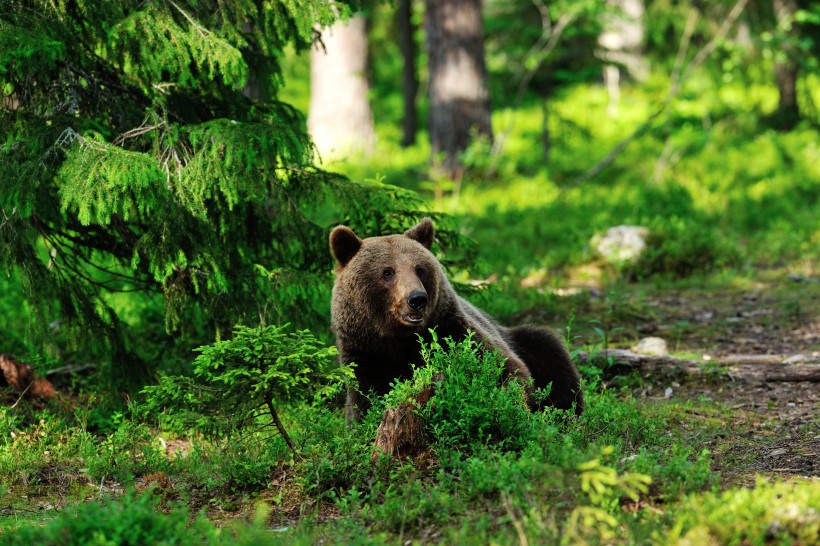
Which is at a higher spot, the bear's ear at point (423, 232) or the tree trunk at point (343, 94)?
the tree trunk at point (343, 94)

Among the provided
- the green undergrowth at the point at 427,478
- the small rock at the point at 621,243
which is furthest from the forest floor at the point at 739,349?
the small rock at the point at 621,243

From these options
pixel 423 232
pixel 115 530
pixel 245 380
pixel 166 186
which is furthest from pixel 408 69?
pixel 115 530

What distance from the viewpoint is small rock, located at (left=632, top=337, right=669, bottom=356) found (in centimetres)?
876

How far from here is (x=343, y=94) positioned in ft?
63.9

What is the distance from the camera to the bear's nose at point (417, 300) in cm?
584

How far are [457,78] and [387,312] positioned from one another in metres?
11.3

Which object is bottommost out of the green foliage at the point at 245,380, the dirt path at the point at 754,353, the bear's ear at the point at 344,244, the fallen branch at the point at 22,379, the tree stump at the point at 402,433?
the dirt path at the point at 754,353

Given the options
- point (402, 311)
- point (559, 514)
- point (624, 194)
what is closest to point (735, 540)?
point (559, 514)

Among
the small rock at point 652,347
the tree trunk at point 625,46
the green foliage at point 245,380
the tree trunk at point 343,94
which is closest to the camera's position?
the green foliage at point 245,380

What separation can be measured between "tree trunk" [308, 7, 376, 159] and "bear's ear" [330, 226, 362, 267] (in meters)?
12.9

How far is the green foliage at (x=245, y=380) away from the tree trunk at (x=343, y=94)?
1386cm

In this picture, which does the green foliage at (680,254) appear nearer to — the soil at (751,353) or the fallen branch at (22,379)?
the soil at (751,353)

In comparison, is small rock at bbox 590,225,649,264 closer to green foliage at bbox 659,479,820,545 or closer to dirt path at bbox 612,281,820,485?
dirt path at bbox 612,281,820,485

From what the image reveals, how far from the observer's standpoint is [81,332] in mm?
7324
